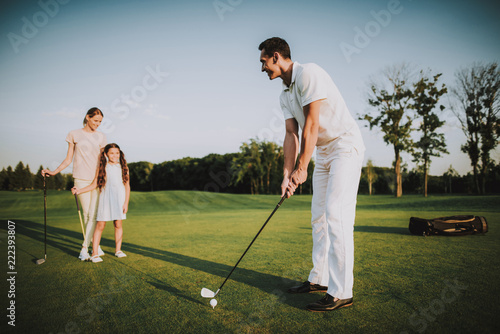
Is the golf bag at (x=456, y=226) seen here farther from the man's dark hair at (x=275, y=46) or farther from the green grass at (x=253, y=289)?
the man's dark hair at (x=275, y=46)

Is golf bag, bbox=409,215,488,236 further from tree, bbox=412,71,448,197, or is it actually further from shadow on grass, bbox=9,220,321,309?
tree, bbox=412,71,448,197

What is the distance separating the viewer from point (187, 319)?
240 cm

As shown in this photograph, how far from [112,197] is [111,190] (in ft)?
0.44

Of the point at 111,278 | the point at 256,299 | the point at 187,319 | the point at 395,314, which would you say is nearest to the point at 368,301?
the point at 395,314

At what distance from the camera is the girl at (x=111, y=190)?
4887 mm

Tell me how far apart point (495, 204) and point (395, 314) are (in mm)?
18255

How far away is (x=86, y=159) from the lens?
Answer: 5.13m

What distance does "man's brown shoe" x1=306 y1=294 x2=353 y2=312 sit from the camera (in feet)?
8.38

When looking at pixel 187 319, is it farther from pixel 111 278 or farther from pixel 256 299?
pixel 111 278

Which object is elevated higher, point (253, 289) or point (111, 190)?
point (111, 190)

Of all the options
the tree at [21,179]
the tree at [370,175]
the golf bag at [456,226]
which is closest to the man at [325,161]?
the golf bag at [456,226]

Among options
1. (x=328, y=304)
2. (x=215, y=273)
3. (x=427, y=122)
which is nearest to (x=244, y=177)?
(x=427, y=122)

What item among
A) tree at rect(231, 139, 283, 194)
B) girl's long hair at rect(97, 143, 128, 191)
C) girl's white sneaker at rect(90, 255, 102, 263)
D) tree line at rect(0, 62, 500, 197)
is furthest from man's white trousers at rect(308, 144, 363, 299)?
tree at rect(231, 139, 283, 194)

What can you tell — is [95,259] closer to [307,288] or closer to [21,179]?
[307,288]
